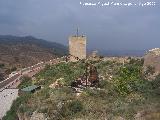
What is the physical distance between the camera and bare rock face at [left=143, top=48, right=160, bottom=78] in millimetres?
36344

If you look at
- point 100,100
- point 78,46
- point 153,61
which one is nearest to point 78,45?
point 78,46

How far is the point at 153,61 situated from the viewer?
3759 cm

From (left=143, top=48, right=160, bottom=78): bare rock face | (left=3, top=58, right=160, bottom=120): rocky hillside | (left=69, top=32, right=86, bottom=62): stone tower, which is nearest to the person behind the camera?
(left=3, top=58, right=160, bottom=120): rocky hillside

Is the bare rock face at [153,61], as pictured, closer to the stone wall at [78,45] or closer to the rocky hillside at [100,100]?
the rocky hillside at [100,100]

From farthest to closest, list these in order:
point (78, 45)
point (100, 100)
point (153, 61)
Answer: point (78, 45)
point (153, 61)
point (100, 100)

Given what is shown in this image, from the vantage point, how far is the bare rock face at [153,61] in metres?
36.3

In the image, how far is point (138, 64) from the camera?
139 feet

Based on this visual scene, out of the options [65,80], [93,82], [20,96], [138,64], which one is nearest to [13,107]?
[20,96]

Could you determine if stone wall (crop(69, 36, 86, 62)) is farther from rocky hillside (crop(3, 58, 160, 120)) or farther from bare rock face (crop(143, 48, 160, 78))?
bare rock face (crop(143, 48, 160, 78))

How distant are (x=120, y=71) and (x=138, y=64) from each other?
383 cm

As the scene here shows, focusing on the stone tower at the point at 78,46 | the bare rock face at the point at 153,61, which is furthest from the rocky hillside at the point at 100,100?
the stone tower at the point at 78,46

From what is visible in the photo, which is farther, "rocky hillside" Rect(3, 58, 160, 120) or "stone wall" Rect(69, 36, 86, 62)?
"stone wall" Rect(69, 36, 86, 62)

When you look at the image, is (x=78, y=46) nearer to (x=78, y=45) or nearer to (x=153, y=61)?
(x=78, y=45)

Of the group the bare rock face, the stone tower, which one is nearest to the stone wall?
the stone tower
